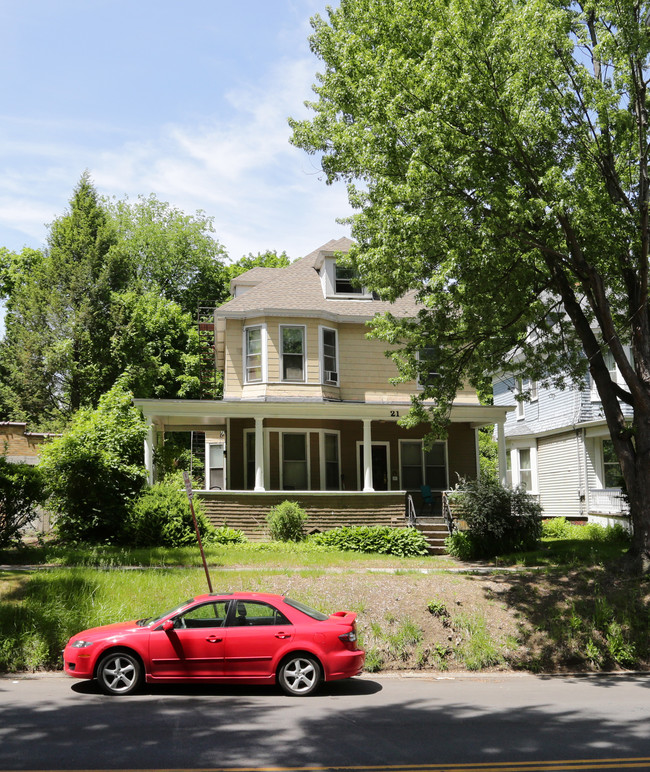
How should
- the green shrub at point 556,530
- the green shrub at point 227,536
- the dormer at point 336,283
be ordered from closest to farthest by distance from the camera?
the green shrub at point 227,536 → the green shrub at point 556,530 → the dormer at point 336,283

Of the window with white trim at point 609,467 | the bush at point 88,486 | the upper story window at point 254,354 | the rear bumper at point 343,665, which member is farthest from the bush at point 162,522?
the window with white trim at point 609,467

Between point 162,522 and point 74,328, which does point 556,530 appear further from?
point 74,328

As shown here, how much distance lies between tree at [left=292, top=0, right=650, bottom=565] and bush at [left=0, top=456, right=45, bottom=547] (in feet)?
30.4

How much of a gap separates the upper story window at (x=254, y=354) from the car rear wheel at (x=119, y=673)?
16.5m

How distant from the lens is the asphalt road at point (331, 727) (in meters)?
6.68

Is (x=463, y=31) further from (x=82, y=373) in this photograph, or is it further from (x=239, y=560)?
(x=82, y=373)

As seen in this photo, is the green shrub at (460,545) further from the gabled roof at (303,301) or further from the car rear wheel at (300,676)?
the car rear wheel at (300,676)

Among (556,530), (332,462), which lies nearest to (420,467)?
(332,462)

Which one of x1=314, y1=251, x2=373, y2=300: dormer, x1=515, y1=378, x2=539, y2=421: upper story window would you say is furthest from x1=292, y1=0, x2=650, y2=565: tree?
x1=515, y1=378, x2=539, y2=421: upper story window

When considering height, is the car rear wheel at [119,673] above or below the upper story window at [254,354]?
below

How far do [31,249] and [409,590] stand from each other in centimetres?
4086

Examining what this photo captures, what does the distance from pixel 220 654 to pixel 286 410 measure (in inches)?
576

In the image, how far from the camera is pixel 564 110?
14688 millimetres

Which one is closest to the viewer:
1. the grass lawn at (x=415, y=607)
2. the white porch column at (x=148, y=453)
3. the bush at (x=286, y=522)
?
the grass lawn at (x=415, y=607)
